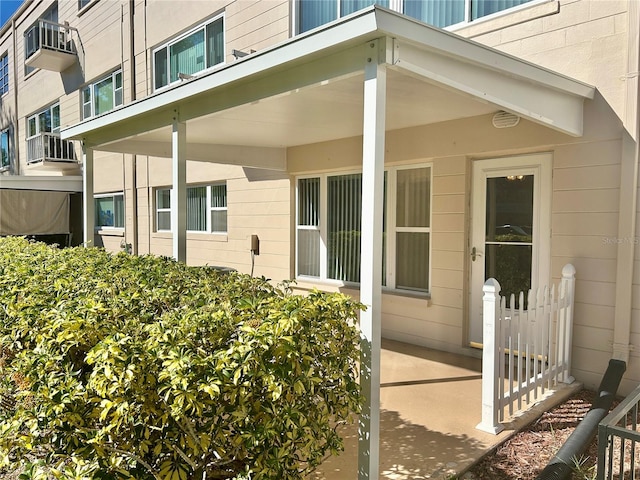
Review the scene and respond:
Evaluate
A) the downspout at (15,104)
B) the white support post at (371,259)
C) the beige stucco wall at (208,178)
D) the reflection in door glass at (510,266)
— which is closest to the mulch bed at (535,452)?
the white support post at (371,259)

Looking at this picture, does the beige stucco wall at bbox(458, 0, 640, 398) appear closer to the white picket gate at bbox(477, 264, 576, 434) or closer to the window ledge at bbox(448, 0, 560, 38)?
the window ledge at bbox(448, 0, 560, 38)

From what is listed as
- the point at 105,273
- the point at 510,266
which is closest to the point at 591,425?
the point at 510,266

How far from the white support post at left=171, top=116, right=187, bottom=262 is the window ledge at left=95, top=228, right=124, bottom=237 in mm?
8358

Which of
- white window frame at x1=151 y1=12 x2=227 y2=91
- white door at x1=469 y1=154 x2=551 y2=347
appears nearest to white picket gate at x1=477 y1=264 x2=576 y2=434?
white door at x1=469 y1=154 x2=551 y2=347

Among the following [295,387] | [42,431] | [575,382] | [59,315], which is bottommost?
[575,382]

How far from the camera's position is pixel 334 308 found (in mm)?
2750

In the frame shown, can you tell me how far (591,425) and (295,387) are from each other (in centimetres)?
257

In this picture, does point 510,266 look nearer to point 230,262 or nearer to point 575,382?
→ point 575,382

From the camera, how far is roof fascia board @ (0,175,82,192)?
1284cm

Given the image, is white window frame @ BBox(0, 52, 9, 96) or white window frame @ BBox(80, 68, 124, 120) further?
white window frame @ BBox(0, 52, 9, 96)

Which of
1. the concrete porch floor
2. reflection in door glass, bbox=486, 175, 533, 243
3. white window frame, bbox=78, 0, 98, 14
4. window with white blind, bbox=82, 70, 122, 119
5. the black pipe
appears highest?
white window frame, bbox=78, 0, 98, 14

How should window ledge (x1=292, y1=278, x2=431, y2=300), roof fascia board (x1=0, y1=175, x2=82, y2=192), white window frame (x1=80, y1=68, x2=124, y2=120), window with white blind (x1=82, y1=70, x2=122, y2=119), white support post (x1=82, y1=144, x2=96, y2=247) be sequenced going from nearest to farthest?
window ledge (x1=292, y1=278, x2=431, y2=300), white support post (x1=82, y1=144, x2=96, y2=247), white window frame (x1=80, y1=68, x2=124, y2=120), window with white blind (x1=82, y1=70, x2=122, y2=119), roof fascia board (x1=0, y1=175, x2=82, y2=192)

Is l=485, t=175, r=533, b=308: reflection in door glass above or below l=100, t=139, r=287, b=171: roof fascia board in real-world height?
below

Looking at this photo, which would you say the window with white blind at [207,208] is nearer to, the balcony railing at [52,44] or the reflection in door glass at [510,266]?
the reflection in door glass at [510,266]
